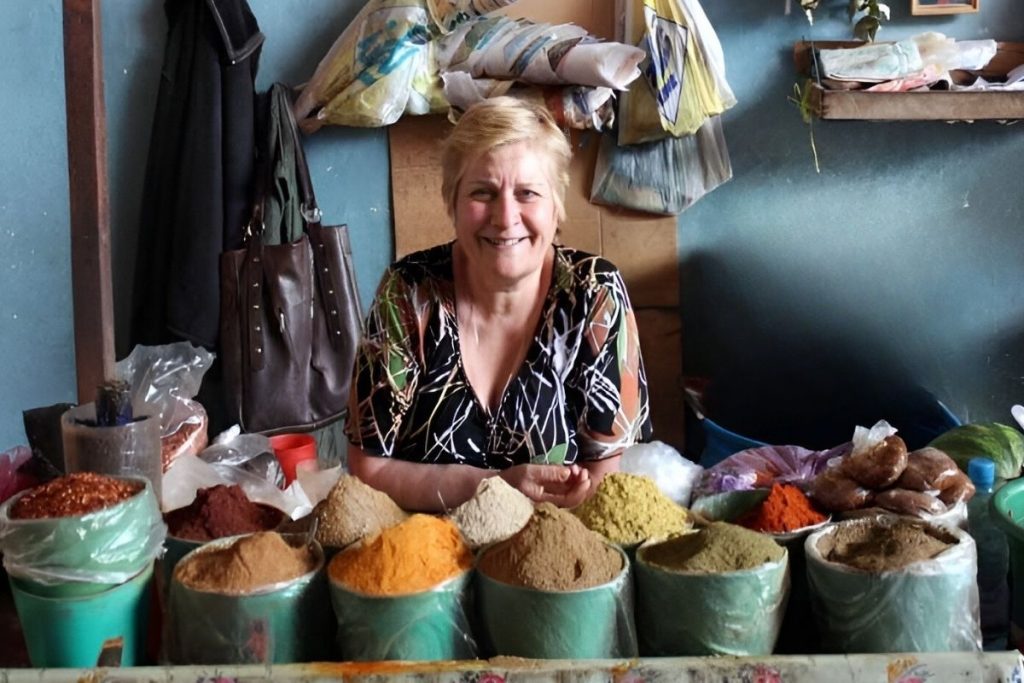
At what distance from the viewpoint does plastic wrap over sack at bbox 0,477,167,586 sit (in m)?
0.87

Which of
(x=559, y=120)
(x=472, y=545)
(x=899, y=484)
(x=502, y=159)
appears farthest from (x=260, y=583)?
(x=559, y=120)

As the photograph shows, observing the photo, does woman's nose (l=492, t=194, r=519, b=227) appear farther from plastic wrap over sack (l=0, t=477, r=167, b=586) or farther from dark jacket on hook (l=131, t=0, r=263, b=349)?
dark jacket on hook (l=131, t=0, r=263, b=349)

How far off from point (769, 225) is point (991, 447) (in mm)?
957

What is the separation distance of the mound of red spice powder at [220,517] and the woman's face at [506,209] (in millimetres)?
612

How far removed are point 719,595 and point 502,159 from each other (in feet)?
2.75

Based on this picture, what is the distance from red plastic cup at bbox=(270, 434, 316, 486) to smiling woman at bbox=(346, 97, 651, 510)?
0.63m

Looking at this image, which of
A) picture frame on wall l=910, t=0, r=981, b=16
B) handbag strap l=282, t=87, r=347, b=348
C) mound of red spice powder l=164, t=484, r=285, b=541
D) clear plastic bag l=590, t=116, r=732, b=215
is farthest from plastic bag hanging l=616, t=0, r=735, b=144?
mound of red spice powder l=164, t=484, r=285, b=541

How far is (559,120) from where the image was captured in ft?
7.61

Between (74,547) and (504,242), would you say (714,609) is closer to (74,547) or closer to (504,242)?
(74,547)

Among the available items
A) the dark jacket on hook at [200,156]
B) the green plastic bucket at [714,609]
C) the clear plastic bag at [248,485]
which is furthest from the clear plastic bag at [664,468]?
the dark jacket on hook at [200,156]

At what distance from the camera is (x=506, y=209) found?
150cm

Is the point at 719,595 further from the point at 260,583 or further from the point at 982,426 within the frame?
the point at 982,426

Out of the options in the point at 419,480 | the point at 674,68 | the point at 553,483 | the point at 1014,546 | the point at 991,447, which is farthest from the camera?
the point at 674,68

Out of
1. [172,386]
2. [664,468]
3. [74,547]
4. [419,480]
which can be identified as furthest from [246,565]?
[172,386]
